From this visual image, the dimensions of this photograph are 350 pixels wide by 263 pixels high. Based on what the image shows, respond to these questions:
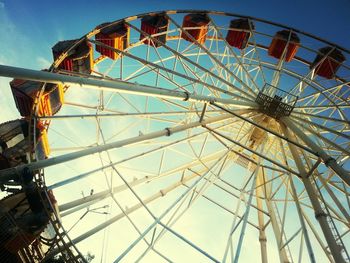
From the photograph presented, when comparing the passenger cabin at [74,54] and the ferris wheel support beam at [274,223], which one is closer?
the ferris wheel support beam at [274,223]

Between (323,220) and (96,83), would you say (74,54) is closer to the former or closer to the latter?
(96,83)

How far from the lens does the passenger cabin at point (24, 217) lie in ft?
25.2

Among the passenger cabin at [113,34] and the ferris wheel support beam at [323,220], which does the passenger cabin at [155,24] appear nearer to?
the passenger cabin at [113,34]

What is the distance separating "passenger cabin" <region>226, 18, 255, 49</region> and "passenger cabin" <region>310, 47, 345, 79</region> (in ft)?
12.0

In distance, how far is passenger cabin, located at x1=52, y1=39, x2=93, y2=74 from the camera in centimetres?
1291

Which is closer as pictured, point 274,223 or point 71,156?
point 71,156

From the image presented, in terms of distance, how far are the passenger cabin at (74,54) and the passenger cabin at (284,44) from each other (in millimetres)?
9267

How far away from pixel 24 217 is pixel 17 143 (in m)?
4.98

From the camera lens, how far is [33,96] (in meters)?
11.6

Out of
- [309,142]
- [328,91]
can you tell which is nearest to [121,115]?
[309,142]

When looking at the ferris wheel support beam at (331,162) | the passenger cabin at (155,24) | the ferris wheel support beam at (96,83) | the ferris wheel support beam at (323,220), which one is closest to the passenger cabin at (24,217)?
the ferris wheel support beam at (96,83)

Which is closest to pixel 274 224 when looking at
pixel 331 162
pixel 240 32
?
pixel 331 162

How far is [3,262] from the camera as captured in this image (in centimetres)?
758

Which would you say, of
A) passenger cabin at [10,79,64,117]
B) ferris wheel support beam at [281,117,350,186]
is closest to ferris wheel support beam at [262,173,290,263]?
ferris wheel support beam at [281,117,350,186]
